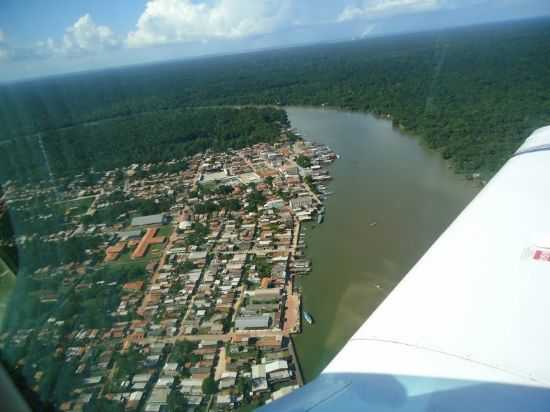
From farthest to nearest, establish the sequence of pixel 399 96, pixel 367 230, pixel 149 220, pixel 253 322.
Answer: pixel 399 96 → pixel 149 220 → pixel 367 230 → pixel 253 322

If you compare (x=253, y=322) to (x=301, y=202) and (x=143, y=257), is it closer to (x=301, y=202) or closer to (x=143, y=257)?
(x=143, y=257)

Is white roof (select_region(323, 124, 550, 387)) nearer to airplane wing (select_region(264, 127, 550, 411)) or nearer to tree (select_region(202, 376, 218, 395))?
airplane wing (select_region(264, 127, 550, 411))

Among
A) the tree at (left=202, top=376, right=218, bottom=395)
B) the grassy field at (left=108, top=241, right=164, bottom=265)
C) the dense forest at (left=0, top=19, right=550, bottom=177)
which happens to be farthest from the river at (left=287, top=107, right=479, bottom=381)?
the grassy field at (left=108, top=241, right=164, bottom=265)

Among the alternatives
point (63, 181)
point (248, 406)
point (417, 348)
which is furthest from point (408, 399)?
point (63, 181)

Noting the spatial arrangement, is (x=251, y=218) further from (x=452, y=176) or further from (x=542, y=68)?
(x=542, y=68)

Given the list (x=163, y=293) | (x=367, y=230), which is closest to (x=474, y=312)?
(x=163, y=293)

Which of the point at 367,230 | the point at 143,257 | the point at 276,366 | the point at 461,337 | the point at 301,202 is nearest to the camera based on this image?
the point at 461,337

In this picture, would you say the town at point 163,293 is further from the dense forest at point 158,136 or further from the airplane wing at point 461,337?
the airplane wing at point 461,337
